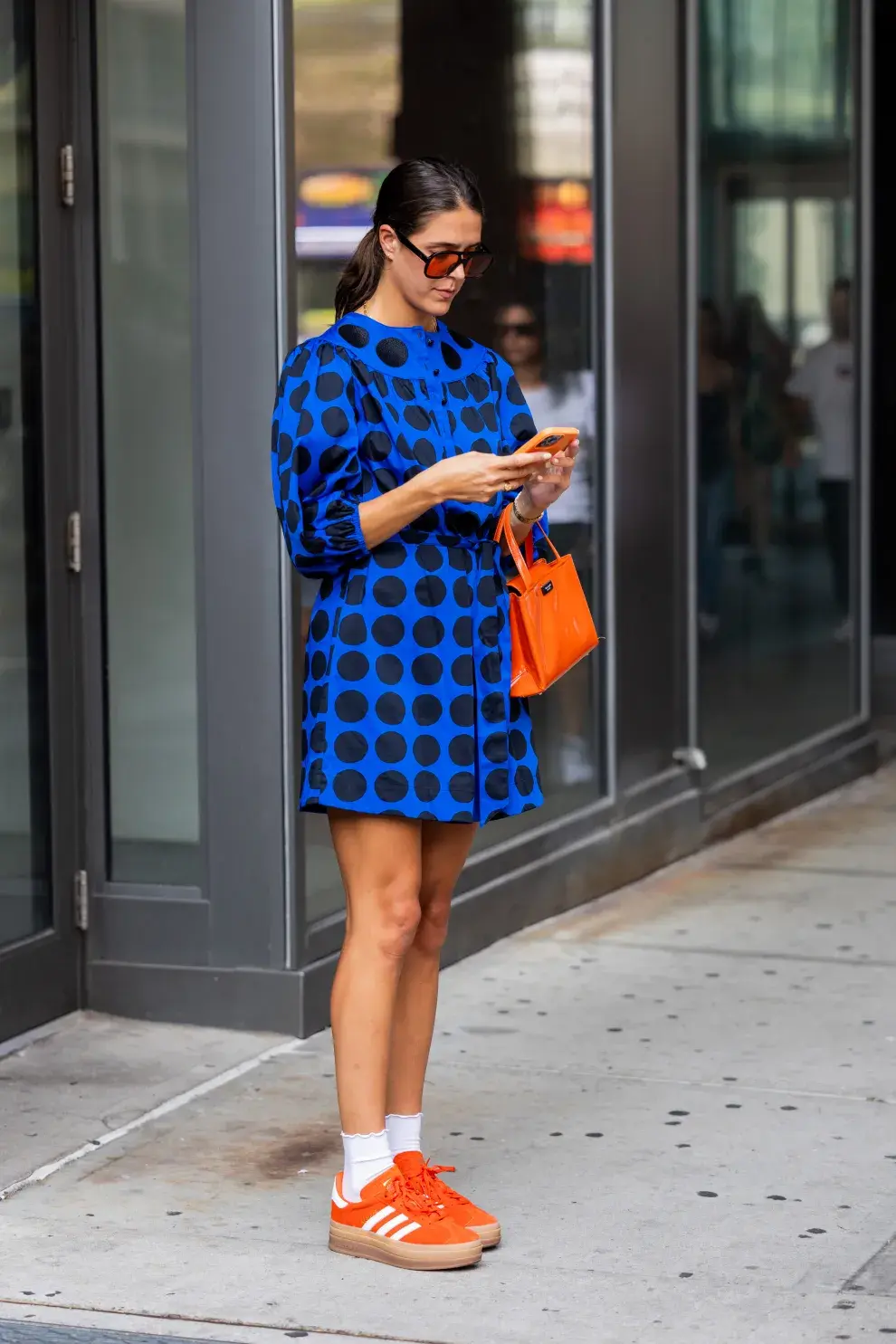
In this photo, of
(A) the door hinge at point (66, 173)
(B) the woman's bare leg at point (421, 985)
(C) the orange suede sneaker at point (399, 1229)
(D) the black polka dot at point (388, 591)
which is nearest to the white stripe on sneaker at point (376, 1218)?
(C) the orange suede sneaker at point (399, 1229)

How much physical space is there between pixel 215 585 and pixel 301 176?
3.42ft

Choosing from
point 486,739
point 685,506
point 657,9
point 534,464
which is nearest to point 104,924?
Answer: point 486,739

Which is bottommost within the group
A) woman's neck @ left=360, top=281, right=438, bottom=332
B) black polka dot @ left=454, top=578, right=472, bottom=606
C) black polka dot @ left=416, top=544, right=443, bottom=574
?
black polka dot @ left=454, top=578, right=472, bottom=606

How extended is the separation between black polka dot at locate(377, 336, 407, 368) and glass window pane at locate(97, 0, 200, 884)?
5.69 feet

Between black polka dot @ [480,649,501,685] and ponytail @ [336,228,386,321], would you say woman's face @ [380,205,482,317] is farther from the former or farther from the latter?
black polka dot @ [480,649,501,685]

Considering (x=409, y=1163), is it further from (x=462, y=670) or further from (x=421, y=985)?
(x=462, y=670)

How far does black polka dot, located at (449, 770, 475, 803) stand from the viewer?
412cm

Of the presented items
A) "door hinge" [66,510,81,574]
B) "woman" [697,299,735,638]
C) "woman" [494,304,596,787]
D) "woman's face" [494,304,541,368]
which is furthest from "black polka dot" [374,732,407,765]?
"woman" [697,299,735,638]

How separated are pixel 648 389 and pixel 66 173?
2.75 meters

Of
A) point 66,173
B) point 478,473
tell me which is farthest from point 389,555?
point 66,173

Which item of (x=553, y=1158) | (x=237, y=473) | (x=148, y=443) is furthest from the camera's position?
(x=148, y=443)

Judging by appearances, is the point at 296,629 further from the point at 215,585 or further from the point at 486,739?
the point at 486,739

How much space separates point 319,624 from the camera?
416 centimetres

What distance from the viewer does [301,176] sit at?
5.73 m
